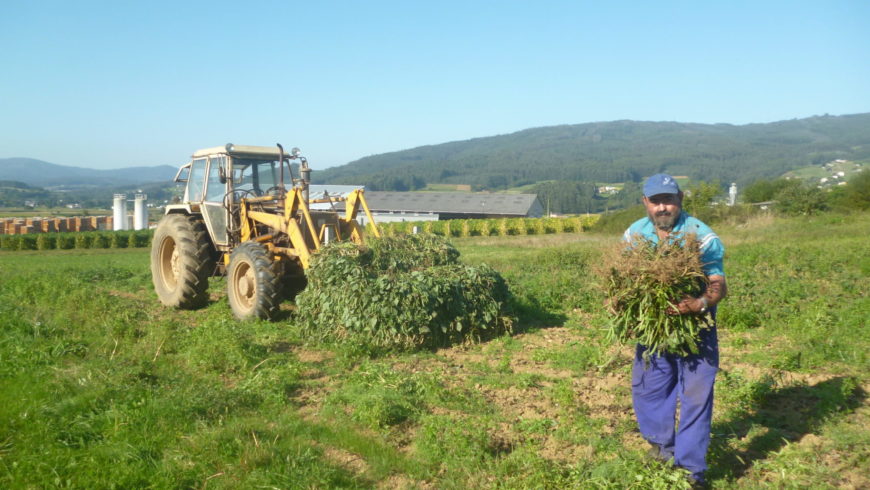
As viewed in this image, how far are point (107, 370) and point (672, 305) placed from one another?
4.79 metres

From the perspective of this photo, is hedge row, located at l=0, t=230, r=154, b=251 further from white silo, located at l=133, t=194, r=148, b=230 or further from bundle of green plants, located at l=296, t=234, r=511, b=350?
bundle of green plants, located at l=296, t=234, r=511, b=350

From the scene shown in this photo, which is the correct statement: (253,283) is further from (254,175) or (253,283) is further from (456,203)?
(456,203)

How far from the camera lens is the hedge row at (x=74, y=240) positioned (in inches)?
1302

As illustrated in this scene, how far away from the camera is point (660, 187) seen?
11.8 feet

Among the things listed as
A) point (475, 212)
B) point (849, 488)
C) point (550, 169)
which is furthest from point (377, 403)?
point (550, 169)

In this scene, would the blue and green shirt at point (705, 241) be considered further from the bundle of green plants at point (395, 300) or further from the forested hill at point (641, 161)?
the forested hill at point (641, 161)

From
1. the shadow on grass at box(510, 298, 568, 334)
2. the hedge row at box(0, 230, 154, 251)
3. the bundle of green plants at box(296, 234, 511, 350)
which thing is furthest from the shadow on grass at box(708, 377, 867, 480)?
the hedge row at box(0, 230, 154, 251)

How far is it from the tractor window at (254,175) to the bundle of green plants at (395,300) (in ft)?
9.07

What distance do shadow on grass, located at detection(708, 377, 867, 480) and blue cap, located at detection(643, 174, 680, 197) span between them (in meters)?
1.68

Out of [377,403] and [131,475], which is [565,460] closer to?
[377,403]

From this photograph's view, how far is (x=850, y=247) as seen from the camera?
37.1 ft

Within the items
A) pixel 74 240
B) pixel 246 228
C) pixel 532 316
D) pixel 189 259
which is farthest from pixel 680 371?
pixel 74 240

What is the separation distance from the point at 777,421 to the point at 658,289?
1844 millimetres

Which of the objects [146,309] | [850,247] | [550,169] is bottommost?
[146,309]
